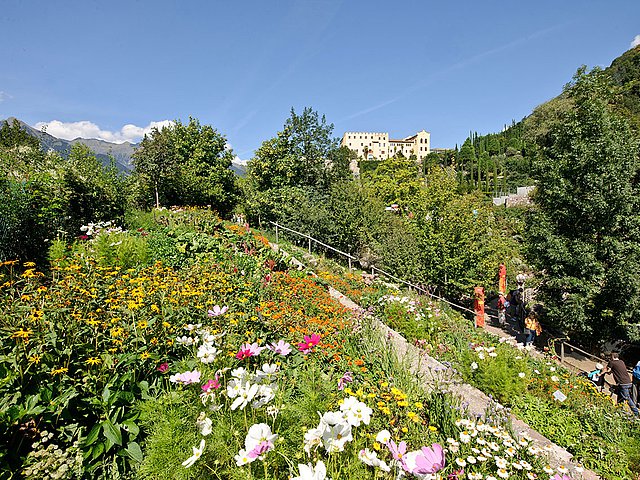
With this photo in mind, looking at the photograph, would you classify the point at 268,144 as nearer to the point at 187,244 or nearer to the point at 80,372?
the point at 187,244

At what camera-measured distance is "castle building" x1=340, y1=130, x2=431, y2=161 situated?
98956 mm

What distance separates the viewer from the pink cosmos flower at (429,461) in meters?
1.37

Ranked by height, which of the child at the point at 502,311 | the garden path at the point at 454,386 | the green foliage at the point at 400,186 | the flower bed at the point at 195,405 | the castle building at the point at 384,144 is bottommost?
the child at the point at 502,311

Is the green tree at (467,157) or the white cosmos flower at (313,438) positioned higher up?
the green tree at (467,157)

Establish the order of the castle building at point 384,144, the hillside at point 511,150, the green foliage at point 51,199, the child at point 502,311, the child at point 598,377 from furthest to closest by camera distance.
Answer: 1. the castle building at point 384,144
2. the hillside at point 511,150
3. the child at point 502,311
4. the child at point 598,377
5. the green foliage at point 51,199

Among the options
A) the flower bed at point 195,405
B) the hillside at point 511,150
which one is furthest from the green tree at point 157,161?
the hillside at point 511,150

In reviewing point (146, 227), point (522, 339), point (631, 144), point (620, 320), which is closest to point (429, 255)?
point (522, 339)

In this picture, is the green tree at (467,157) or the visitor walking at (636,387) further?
the green tree at (467,157)

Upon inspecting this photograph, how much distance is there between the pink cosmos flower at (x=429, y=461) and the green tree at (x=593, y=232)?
9.97 metres

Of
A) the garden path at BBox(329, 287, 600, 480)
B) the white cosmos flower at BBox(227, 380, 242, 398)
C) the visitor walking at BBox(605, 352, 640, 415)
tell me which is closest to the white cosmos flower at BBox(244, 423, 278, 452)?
the white cosmos flower at BBox(227, 380, 242, 398)

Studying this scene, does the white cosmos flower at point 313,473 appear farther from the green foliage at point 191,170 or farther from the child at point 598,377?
the green foliage at point 191,170

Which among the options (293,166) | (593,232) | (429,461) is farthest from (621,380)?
(293,166)

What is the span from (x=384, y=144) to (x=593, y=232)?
95378 millimetres

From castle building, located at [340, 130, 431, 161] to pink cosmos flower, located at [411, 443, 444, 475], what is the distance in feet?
331
